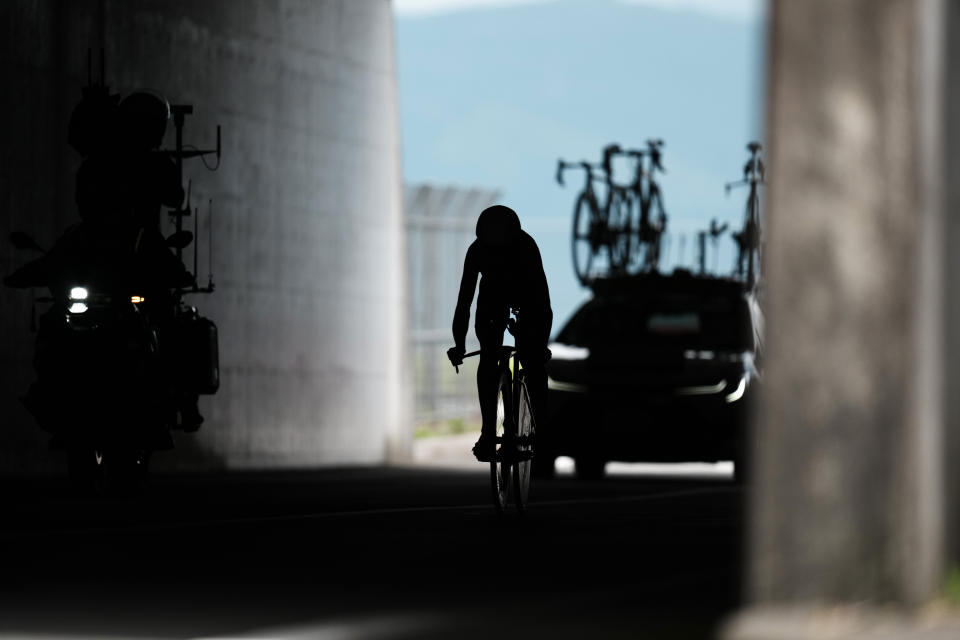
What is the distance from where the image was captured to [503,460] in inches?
480

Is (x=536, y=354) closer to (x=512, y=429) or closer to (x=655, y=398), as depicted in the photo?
(x=512, y=429)

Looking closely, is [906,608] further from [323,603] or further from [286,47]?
[286,47]

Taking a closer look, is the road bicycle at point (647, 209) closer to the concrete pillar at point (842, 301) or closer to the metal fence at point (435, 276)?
the metal fence at point (435, 276)

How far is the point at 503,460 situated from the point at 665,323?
302 inches

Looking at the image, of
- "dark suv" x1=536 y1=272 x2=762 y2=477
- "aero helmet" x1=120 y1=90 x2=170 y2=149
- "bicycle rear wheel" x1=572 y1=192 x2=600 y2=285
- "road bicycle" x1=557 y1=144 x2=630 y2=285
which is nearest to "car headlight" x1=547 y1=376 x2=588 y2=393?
"dark suv" x1=536 y1=272 x2=762 y2=477

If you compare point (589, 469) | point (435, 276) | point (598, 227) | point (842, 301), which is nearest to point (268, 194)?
point (589, 469)

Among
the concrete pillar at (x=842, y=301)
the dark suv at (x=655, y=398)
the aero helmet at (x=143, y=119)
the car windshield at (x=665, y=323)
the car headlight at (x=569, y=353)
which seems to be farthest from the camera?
the car windshield at (x=665, y=323)

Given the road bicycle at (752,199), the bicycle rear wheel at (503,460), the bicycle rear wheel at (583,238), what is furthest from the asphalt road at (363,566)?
the road bicycle at (752,199)

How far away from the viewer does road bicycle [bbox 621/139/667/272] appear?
3092 centimetres

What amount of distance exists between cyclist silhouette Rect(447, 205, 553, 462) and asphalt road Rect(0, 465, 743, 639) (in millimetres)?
670

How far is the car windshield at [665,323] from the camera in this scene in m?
19.3

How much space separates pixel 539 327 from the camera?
12164 mm

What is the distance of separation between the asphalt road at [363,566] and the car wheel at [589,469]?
16.3 feet

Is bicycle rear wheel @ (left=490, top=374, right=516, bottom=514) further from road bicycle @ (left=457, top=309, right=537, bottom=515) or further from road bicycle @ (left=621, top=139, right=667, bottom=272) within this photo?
road bicycle @ (left=621, top=139, right=667, bottom=272)
